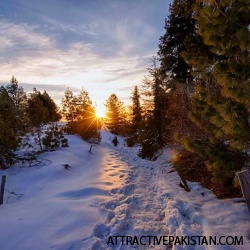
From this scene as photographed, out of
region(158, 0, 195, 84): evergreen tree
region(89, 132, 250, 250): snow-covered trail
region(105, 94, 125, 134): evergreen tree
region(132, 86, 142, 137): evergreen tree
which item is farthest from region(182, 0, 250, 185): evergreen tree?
region(105, 94, 125, 134): evergreen tree

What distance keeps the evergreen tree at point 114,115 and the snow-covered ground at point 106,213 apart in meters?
41.1

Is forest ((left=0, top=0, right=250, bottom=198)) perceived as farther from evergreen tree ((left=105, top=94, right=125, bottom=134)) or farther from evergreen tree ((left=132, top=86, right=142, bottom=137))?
evergreen tree ((left=105, top=94, right=125, bottom=134))

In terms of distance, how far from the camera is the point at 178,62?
15234 millimetres

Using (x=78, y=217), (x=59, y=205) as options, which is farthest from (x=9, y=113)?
(x=78, y=217)

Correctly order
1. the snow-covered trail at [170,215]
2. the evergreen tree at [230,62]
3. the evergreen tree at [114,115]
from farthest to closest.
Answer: the evergreen tree at [114,115] < the snow-covered trail at [170,215] < the evergreen tree at [230,62]

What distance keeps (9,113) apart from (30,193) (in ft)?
26.9

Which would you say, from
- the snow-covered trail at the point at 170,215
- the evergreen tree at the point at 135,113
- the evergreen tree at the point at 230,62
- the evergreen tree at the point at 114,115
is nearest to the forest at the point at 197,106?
the evergreen tree at the point at 230,62

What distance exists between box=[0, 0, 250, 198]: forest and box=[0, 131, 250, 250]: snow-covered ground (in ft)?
3.35

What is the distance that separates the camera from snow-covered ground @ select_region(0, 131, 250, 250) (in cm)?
563

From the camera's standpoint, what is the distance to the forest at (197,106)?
4965 mm

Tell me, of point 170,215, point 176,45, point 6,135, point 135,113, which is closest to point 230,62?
point 170,215

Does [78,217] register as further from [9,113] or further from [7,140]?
[9,113]

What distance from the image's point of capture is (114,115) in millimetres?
53312

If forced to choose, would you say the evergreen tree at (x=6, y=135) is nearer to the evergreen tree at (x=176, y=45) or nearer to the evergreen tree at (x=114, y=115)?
the evergreen tree at (x=176, y=45)
